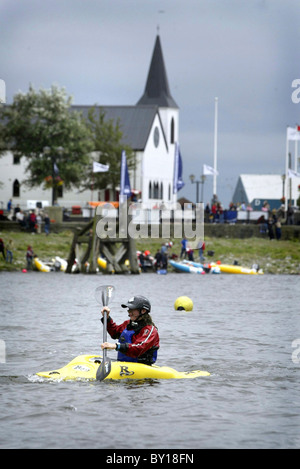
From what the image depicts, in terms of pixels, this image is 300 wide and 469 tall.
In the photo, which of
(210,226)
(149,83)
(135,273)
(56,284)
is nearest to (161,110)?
(149,83)

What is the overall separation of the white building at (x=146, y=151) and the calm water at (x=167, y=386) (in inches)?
2096

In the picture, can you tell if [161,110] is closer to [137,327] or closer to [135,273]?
[135,273]

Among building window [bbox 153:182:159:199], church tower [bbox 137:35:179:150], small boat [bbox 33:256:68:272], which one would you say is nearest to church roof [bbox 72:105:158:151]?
building window [bbox 153:182:159:199]

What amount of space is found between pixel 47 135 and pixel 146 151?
17.1 meters

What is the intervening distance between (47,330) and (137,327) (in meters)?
8.23

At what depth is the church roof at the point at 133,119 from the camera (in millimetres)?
86500

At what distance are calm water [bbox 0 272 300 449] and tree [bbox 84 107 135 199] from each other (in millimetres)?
49686

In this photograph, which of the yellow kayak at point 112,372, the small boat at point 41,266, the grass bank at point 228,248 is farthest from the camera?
the grass bank at point 228,248

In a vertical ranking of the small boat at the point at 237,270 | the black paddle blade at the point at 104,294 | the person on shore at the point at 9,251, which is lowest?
the small boat at the point at 237,270

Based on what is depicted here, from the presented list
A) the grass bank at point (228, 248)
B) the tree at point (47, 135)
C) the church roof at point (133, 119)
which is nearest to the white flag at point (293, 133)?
the grass bank at point (228, 248)

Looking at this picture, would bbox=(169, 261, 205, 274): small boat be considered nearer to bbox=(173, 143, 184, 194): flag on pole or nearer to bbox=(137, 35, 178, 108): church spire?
bbox=(173, 143, 184, 194): flag on pole

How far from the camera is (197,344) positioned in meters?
20.0

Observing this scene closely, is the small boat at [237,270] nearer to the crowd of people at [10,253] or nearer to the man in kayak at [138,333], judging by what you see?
the crowd of people at [10,253]

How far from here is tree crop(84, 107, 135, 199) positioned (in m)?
79.9
